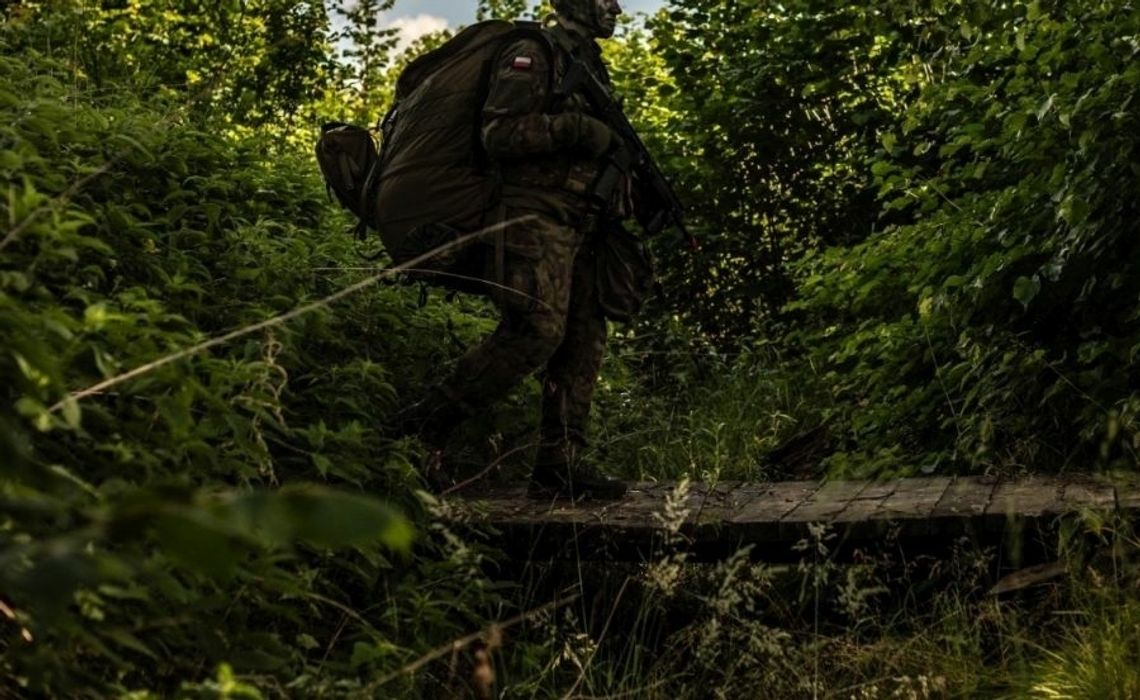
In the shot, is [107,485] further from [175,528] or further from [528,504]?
[528,504]

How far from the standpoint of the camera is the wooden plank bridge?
4.86 metres

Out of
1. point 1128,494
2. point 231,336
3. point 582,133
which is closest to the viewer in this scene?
point 231,336

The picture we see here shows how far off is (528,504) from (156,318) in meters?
2.61

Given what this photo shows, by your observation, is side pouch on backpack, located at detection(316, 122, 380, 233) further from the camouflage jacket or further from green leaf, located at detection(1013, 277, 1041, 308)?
green leaf, located at detection(1013, 277, 1041, 308)

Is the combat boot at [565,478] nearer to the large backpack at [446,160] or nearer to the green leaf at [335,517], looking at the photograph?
the large backpack at [446,160]

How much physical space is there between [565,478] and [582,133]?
1.44m

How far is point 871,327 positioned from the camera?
826 centimetres

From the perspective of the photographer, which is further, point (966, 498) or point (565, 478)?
point (565, 478)

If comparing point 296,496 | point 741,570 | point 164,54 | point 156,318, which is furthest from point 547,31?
point 164,54

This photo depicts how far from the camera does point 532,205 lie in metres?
5.79

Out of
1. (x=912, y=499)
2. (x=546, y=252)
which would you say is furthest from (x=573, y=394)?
(x=912, y=499)

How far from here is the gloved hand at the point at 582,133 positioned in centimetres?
568

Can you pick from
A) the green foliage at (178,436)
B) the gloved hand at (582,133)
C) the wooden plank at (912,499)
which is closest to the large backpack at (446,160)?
the gloved hand at (582,133)

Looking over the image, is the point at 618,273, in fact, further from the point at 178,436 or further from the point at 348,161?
the point at 178,436
